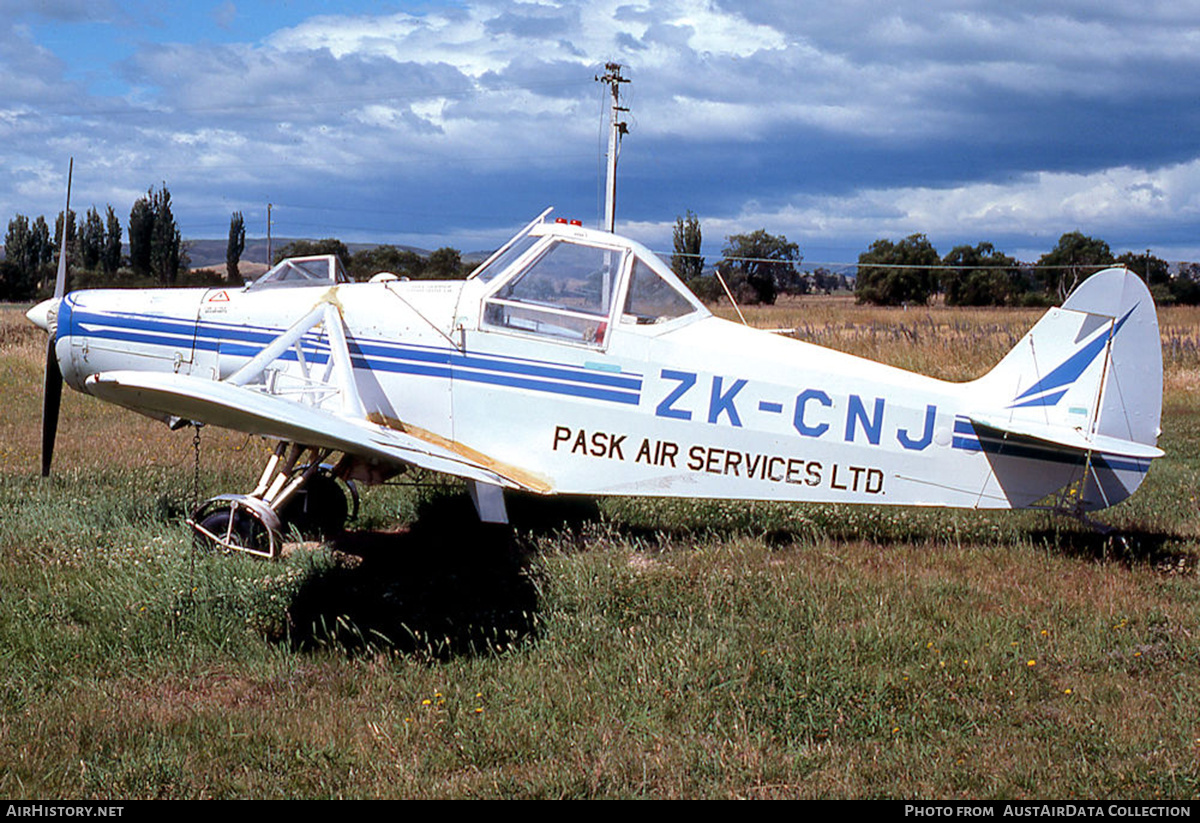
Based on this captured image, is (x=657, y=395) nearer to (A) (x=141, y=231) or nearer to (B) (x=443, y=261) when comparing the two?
(B) (x=443, y=261)

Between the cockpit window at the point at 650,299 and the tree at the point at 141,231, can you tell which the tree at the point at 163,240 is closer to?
the tree at the point at 141,231

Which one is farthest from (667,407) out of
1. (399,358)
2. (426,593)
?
(426,593)

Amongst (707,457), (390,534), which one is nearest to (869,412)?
(707,457)

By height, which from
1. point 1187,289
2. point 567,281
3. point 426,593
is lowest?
point 426,593

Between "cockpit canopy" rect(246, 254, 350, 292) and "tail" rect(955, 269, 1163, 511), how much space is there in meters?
4.53

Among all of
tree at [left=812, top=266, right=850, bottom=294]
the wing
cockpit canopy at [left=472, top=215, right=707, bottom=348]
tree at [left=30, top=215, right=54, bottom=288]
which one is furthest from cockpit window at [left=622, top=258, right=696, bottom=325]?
tree at [left=30, top=215, right=54, bottom=288]

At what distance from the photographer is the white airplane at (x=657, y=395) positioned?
6434 millimetres

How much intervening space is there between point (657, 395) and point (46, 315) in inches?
184

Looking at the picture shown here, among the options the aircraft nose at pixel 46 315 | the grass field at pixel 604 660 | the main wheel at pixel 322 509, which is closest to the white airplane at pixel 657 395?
the grass field at pixel 604 660

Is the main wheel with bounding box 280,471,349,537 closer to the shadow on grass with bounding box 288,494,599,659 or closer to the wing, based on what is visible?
the shadow on grass with bounding box 288,494,599,659

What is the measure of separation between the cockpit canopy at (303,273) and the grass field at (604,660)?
6.15 feet

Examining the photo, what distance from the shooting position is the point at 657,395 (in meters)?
6.43

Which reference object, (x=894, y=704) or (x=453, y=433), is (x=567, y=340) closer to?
(x=453, y=433)

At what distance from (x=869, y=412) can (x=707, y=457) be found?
1116mm
